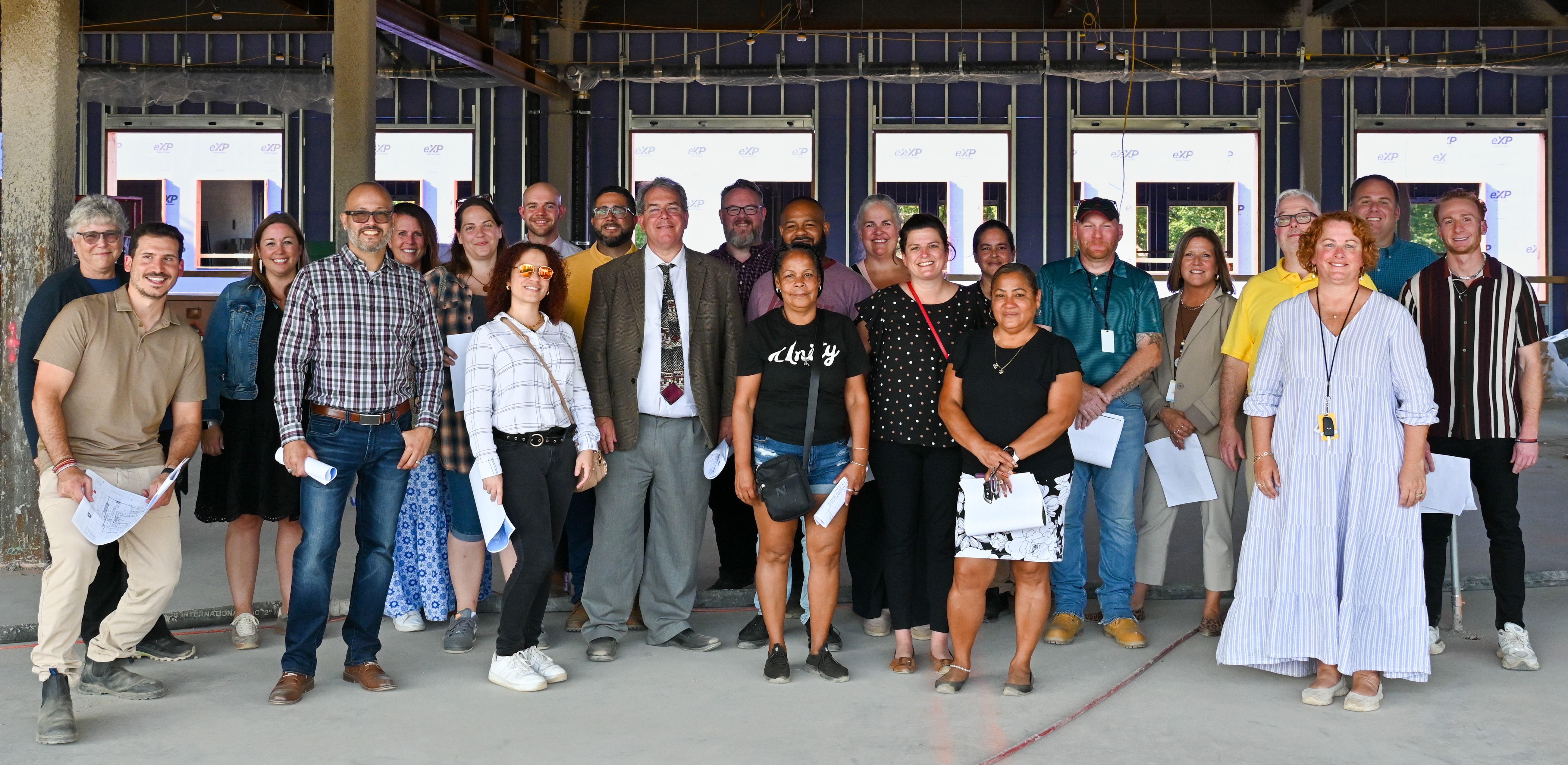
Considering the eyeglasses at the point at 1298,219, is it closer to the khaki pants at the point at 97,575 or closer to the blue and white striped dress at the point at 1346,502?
the blue and white striped dress at the point at 1346,502

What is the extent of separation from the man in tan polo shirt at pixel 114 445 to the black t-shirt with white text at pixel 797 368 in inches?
68.8

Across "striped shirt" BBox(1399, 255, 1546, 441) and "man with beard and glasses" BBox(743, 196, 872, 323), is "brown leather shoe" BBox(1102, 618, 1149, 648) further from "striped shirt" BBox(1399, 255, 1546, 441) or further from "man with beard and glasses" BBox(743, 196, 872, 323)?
"man with beard and glasses" BBox(743, 196, 872, 323)

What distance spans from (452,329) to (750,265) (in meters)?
1.25

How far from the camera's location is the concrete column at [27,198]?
217 inches

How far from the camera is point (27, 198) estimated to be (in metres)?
5.52

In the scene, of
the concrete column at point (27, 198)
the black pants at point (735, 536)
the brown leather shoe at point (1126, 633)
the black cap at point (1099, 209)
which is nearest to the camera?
the brown leather shoe at point (1126, 633)

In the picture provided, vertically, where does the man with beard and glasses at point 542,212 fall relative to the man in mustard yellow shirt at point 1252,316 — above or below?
above

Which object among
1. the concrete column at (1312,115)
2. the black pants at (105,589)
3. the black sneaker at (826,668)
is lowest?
the black sneaker at (826,668)

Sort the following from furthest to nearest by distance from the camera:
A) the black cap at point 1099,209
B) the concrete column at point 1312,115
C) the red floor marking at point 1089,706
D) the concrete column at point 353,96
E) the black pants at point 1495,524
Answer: the concrete column at point 1312,115 → the concrete column at point 353,96 → the black cap at point 1099,209 → the black pants at point 1495,524 → the red floor marking at point 1089,706

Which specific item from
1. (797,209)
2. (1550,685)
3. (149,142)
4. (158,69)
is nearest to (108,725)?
(797,209)

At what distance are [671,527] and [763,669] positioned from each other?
2.14ft

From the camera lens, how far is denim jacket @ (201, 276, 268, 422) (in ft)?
13.8

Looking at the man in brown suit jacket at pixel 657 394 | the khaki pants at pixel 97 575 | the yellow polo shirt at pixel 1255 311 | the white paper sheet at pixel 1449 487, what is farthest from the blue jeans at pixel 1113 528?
the khaki pants at pixel 97 575

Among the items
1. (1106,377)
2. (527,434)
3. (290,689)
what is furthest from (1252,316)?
(290,689)
